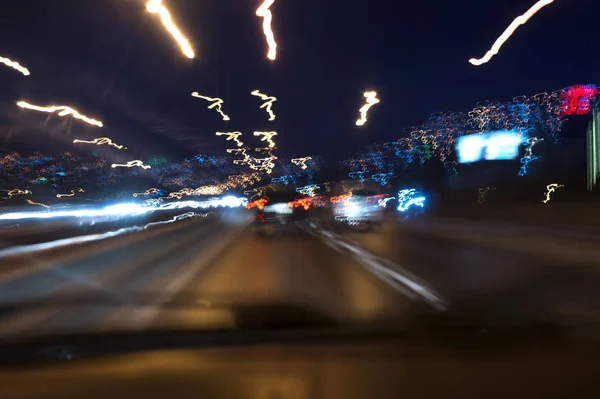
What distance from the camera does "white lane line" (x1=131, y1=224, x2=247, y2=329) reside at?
9320 millimetres

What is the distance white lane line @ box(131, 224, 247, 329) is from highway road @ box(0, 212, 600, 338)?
0.10 feet

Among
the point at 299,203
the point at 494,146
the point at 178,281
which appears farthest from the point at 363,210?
the point at 494,146

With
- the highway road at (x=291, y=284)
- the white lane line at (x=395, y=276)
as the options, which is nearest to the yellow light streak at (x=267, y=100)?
the highway road at (x=291, y=284)

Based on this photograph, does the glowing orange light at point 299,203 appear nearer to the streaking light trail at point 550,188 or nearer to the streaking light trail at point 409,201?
the streaking light trail at point 409,201

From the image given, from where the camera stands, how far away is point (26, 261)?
1869 cm

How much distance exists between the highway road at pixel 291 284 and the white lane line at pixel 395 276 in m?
0.02

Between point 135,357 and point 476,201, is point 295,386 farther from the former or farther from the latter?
point 476,201

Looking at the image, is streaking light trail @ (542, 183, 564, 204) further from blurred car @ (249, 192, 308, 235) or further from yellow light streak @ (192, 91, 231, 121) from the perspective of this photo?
yellow light streak @ (192, 91, 231, 121)

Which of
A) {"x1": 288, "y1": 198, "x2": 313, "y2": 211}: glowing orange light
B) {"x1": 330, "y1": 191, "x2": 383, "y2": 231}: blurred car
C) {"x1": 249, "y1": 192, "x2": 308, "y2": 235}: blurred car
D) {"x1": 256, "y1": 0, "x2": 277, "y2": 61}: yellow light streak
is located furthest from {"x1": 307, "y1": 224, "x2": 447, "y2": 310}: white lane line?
{"x1": 288, "y1": 198, "x2": 313, "y2": 211}: glowing orange light

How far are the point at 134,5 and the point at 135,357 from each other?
10480 millimetres

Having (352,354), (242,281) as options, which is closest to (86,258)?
(242,281)

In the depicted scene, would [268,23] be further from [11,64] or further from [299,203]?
[299,203]

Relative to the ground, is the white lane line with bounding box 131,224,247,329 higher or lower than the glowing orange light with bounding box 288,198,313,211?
lower

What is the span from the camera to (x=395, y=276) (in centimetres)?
1368
